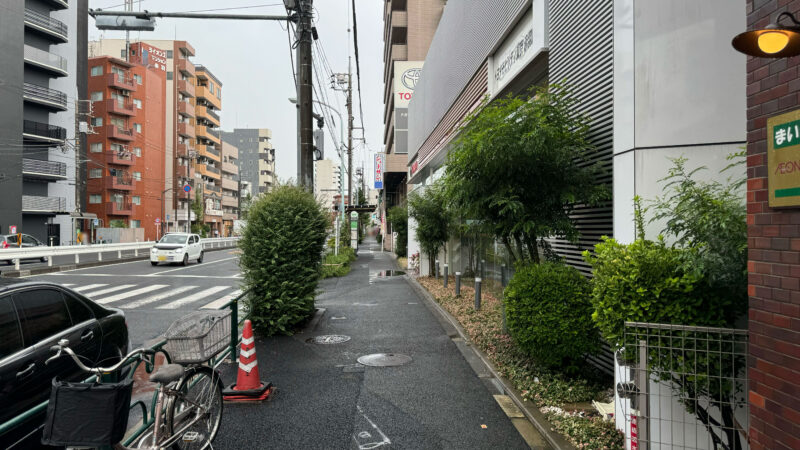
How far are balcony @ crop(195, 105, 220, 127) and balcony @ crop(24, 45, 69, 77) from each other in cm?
2821

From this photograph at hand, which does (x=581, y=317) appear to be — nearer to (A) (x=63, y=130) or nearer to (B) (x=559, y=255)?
(B) (x=559, y=255)

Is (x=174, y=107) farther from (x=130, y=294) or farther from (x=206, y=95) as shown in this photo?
(x=130, y=294)

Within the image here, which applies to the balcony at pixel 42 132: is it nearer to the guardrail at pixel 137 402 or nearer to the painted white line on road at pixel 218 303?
the painted white line on road at pixel 218 303

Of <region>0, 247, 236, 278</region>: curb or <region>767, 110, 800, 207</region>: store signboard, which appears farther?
<region>0, 247, 236, 278</region>: curb

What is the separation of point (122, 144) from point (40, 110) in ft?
43.2

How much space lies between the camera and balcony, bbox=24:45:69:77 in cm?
3500

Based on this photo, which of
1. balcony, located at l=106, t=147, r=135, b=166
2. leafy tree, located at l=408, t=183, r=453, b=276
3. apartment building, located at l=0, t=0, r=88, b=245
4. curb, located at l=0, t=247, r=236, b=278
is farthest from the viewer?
balcony, located at l=106, t=147, r=135, b=166

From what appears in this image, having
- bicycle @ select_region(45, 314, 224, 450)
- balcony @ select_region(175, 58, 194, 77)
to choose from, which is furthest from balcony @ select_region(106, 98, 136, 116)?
bicycle @ select_region(45, 314, 224, 450)

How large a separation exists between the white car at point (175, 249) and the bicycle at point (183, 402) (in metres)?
20.0

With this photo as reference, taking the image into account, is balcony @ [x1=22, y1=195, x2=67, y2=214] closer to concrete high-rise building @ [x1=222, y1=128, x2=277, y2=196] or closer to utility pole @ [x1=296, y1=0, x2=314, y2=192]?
utility pole @ [x1=296, y1=0, x2=314, y2=192]

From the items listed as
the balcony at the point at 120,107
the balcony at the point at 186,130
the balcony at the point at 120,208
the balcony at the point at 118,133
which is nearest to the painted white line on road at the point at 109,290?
the balcony at the point at 120,208

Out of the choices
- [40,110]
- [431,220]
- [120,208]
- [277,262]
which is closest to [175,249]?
[431,220]

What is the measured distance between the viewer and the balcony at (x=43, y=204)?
35438 millimetres

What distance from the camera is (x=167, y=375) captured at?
3.48 m
